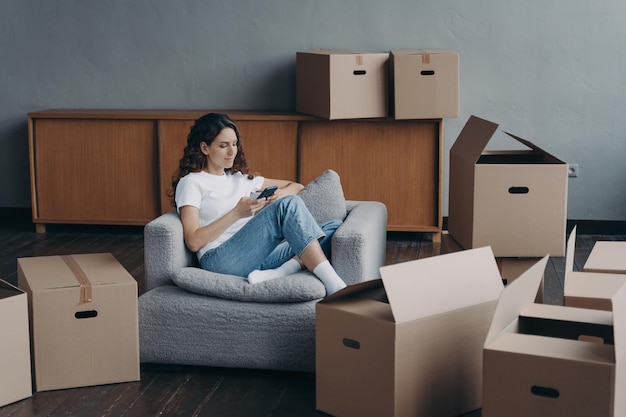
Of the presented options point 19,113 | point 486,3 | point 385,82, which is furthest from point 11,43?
point 486,3

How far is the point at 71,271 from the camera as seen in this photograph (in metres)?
3.30

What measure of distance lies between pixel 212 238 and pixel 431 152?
223cm

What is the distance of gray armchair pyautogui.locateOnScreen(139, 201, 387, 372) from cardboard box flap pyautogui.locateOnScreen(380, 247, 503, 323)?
0.60m

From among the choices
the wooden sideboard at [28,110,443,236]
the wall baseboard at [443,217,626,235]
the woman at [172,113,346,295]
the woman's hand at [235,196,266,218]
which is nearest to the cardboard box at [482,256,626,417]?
the woman at [172,113,346,295]

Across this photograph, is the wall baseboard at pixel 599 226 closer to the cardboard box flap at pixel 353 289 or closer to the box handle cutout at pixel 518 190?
the box handle cutout at pixel 518 190

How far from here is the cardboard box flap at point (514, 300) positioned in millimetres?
2471

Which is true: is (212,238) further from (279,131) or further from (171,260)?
(279,131)

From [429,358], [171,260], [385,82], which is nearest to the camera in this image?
[429,358]

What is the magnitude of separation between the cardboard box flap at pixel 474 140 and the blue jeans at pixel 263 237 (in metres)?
0.62

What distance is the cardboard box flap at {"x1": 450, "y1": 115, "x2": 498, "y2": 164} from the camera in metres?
3.30

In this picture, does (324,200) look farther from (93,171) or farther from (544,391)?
(93,171)

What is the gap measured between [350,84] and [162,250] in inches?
82.7

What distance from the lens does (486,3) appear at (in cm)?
546

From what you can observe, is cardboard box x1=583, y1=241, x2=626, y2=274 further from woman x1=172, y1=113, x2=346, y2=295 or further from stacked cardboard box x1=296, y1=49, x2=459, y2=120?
stacked cardboard box x1=296, y1=49, x2=459, y2=120
